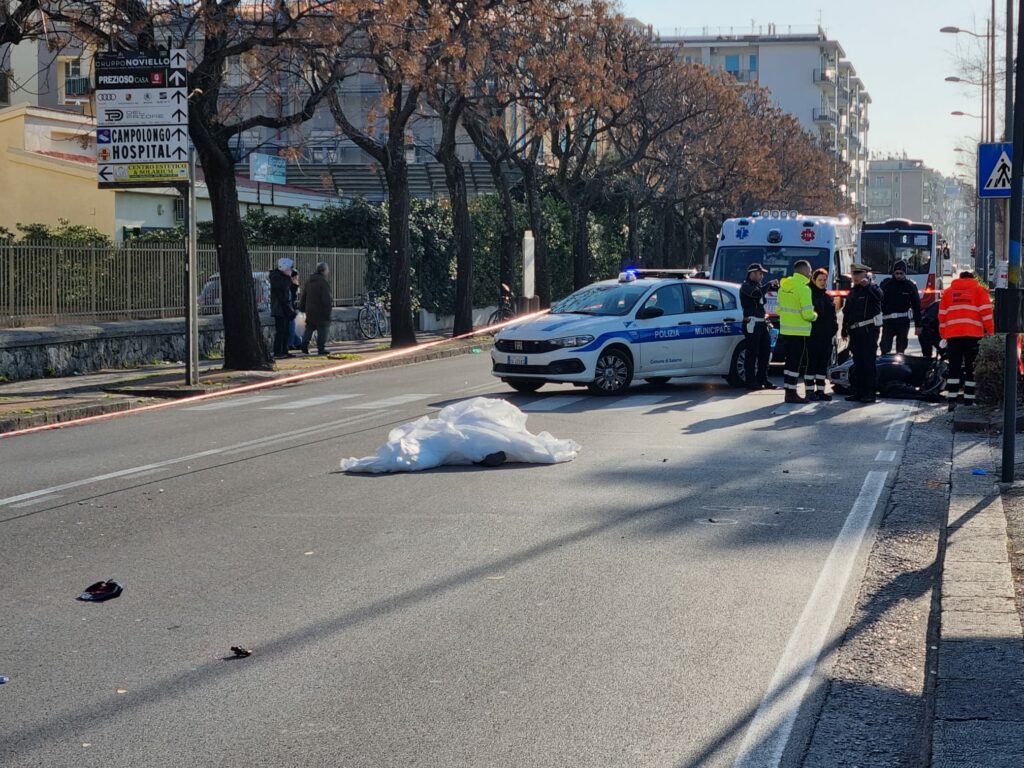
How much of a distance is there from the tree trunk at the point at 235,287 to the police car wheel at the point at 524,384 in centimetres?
626

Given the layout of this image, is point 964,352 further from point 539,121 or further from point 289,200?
point 289,200

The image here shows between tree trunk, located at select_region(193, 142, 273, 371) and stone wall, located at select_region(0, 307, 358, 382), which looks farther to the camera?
tree trunk, located at select_region(193, 142, 273, 371)

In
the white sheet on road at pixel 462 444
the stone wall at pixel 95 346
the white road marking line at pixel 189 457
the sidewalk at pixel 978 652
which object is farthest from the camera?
the stone wall at pixel 95 346

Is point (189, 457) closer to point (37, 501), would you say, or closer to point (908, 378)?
point (37, 501)

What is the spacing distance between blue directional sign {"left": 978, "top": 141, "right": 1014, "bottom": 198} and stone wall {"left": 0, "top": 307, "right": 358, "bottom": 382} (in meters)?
14.3

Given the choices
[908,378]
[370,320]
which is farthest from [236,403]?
[370,320]

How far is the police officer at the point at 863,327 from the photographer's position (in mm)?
18078

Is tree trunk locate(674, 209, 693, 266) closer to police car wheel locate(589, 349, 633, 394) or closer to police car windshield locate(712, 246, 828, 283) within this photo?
police car windshield locate(712, 246, 828, 283)

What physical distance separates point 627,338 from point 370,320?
1704 cm

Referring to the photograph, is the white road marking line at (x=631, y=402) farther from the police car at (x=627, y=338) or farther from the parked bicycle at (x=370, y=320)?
the parked bicycle at (x=370, y=320)

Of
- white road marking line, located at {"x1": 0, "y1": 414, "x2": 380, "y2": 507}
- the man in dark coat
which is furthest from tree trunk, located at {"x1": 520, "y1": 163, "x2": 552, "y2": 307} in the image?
white road marking line, located at {"x1": 0, "y1": 414, "x2": 380, "y2": 507}

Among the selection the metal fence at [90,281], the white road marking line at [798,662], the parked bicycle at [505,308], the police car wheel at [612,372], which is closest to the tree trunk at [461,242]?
the parked bicycle at [505,308]

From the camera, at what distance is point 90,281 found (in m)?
24.8

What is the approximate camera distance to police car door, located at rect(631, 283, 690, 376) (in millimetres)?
19203
